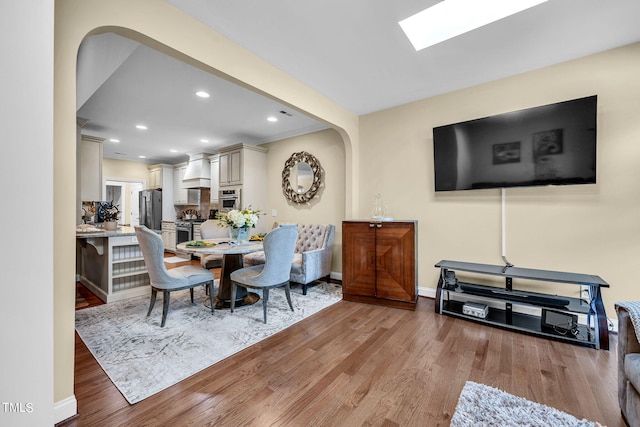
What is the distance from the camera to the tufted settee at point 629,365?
129cm

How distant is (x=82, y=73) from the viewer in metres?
2.65

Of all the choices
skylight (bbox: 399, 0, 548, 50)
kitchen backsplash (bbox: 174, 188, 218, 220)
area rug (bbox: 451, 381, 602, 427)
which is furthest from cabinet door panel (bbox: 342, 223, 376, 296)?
kitchen backsplash (bbox: 174, 188, 218, 220)

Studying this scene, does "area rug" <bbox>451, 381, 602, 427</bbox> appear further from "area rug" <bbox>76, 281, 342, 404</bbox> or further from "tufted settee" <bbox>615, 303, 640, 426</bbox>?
"area rug" <bbox>76, 281, 342, 404</bbox>

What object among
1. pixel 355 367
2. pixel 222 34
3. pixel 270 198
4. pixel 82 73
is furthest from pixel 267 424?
pixel 270 198

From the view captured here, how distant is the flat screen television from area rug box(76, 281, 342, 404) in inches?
89.5

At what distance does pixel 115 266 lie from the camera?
3.43m

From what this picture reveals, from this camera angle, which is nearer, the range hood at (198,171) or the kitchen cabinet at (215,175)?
the kitchen cabinet at (215,175)

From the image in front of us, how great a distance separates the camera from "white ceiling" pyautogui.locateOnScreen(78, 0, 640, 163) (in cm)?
197

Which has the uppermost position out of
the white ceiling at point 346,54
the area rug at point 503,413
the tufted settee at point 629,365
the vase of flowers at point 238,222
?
the white ceiling at point 346,54

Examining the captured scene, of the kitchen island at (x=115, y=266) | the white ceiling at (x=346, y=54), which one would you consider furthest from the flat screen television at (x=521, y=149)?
the kitchen island at (x=115, y=266)

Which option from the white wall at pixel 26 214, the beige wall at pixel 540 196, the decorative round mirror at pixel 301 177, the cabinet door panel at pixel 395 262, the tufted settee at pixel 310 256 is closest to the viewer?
Result: the white wall at pixel 26 214

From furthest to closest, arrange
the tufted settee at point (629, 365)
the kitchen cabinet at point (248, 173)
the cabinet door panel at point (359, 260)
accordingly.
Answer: the kitchen cabinet at point (248, 173) → the cabinet door panel at point (359, 260) → the tufted settee at point (629, 365)

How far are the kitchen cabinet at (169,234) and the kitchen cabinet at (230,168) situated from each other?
224 centimetres

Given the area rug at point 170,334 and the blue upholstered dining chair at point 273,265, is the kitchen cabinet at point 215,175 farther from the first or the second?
the blue upholstered dining chair at point 273,265
